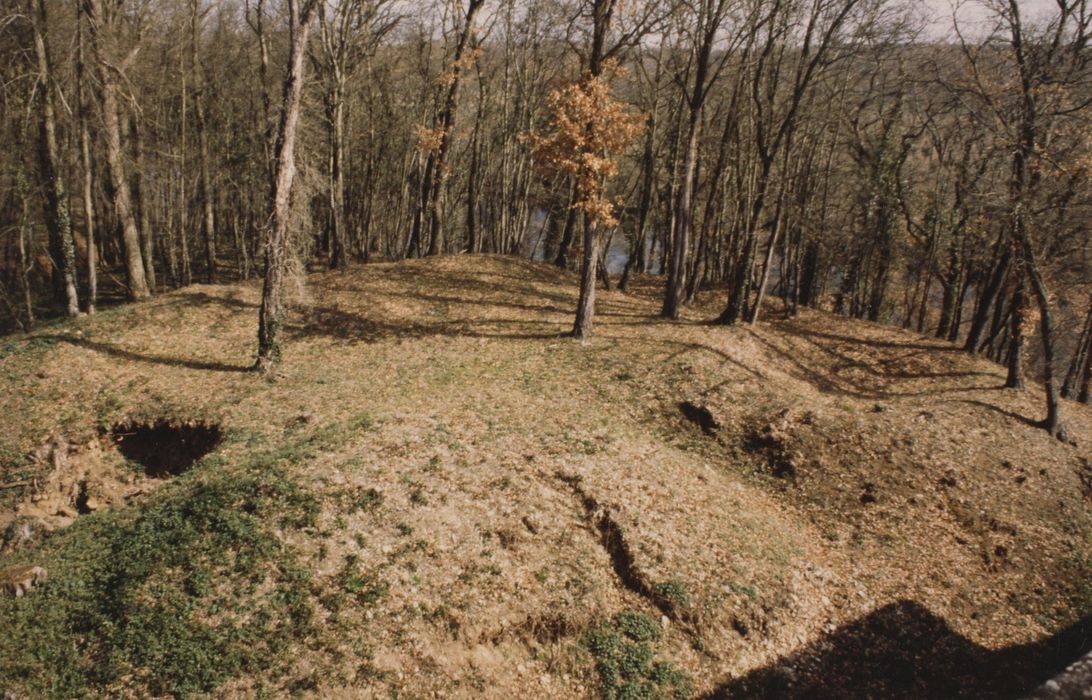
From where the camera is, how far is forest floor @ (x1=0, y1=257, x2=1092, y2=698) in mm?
8102

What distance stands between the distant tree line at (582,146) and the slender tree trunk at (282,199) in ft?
0.16

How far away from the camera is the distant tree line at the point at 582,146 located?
1548 cm

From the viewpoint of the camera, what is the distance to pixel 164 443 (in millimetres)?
12242

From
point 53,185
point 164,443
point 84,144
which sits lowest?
point 164,443

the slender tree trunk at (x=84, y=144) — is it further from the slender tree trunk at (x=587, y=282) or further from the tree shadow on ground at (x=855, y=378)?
the tree shadow on ground at (x=855, y=378)

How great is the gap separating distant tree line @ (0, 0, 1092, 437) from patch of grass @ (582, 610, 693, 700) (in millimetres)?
9934

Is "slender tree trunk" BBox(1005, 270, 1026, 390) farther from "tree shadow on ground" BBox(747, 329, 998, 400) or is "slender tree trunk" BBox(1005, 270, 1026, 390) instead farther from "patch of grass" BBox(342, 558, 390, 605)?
"patch of grass" BBox(342, 558, 390, 605)

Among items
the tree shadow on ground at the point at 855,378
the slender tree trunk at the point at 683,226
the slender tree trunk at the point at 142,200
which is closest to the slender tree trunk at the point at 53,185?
the slender tree trunk at the point at 142,200

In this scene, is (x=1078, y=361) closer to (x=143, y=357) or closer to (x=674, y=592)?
(x=674, y=592)

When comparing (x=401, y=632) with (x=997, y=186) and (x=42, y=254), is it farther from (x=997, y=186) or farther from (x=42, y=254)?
(x=42, y=254)

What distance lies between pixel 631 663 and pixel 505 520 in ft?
10.1

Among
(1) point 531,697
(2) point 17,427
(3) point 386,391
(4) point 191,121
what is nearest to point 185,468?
(2) point 17,427

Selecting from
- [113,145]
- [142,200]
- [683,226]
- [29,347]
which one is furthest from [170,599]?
[142,200]

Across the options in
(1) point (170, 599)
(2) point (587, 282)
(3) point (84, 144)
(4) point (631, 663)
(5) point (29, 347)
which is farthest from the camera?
(2) point (587, 282)
